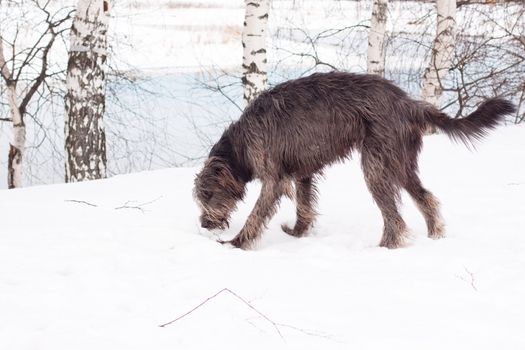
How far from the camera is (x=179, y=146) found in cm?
1213

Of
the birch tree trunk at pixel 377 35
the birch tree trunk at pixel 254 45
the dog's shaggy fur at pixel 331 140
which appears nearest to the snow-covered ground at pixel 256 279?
the dog's shaggy fur at pixel 331 140

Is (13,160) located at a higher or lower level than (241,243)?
lower

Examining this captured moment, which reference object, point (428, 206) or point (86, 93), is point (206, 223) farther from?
point (86, 93)

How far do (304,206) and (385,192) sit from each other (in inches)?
29.4

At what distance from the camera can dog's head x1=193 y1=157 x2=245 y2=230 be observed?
15.9ft

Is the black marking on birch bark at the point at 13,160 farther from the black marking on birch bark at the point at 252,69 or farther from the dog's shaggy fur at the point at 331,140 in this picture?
the dog's shaggy fur at the point at 331,140

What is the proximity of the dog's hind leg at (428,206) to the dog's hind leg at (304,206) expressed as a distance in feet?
2.51

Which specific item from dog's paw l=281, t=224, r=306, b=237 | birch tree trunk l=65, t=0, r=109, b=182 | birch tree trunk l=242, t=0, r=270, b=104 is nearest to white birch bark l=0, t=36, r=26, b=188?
birch tree trunk l=65, t=0, r=109, b=182

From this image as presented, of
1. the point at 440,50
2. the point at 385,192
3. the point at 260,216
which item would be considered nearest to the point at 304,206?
the point at 260,216

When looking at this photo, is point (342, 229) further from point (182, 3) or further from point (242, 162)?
point (182, 3)

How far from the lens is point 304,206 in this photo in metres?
4.98

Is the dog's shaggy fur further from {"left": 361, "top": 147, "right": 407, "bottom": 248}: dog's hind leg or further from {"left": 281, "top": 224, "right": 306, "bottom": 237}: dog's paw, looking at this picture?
{"left": 281, "top": 224, "right": 306, "bottom": 237}: dog's paw

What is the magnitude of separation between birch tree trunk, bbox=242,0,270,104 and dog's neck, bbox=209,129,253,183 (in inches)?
125

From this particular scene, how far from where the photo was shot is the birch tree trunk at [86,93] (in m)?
7.23
